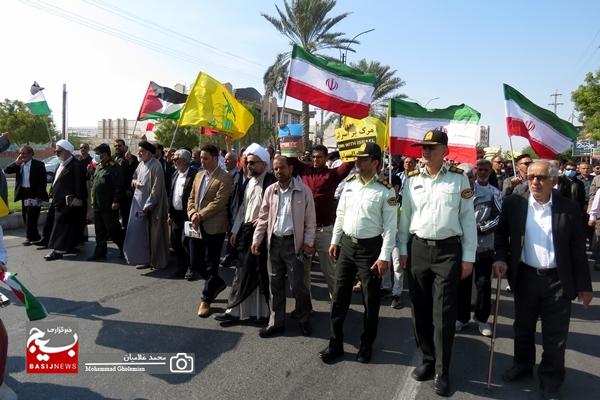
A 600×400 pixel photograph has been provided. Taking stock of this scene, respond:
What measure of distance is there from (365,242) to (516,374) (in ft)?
5.38

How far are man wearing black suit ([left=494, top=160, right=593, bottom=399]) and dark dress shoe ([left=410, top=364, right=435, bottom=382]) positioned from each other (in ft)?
1.98

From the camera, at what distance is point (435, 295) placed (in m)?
3.52

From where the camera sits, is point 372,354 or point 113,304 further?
point 113,304

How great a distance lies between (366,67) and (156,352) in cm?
2504

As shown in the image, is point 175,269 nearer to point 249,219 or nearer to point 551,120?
point 249,219

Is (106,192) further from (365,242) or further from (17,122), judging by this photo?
(17,122)

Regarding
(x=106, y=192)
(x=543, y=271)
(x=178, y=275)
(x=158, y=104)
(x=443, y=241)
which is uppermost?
(x=158, y=104)

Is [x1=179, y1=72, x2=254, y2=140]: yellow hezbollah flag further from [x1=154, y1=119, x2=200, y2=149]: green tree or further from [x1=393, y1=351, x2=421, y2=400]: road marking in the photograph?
[x1=154, y1=119, x2=200, y2=149]: green tree

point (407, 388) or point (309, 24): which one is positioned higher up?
point (309, 24)

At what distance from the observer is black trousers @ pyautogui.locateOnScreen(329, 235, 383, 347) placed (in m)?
3.83

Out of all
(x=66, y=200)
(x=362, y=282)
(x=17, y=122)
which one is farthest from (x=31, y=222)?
(x=17, y=122)

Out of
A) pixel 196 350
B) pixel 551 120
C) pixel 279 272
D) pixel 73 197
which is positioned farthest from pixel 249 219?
pixel 551 120

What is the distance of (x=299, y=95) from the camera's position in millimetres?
6250

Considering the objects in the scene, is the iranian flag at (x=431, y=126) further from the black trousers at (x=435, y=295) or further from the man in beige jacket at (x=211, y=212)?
the black trousers at (x=435, y=295)
